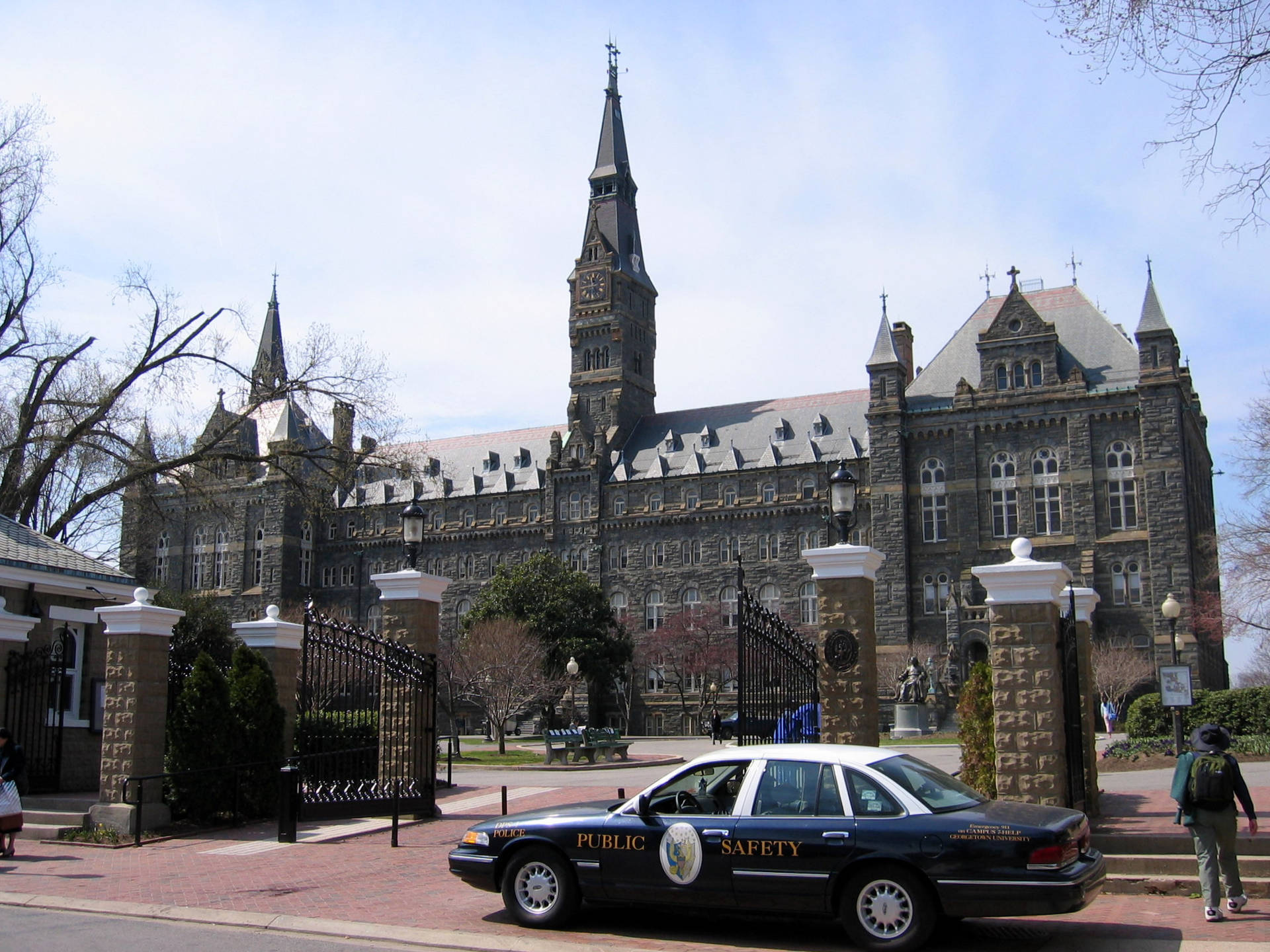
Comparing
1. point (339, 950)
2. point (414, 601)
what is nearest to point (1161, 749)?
point (414, 601)

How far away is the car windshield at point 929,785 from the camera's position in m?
9.38

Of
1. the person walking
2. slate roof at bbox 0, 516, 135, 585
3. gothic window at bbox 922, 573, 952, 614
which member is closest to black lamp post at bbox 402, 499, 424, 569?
the person walking

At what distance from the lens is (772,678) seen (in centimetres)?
1566

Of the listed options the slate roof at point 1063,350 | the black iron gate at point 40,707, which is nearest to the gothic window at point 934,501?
the slate roof at point 1063,350

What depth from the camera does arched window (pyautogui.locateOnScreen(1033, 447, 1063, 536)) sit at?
57.7 metres

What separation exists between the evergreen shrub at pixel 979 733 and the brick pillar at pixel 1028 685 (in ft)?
6.99

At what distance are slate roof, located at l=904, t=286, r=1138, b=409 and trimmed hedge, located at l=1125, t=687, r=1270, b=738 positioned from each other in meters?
30.9

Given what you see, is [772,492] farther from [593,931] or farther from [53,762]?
[593,931]

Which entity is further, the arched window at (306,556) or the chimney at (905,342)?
the arched window at (306,556)

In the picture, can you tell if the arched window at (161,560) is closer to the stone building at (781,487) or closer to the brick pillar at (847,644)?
the stone building at (781,487)

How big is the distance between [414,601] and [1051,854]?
1134cm

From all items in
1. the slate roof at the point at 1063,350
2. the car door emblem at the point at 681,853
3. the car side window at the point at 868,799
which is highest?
the slate roof at the point at 1063,350

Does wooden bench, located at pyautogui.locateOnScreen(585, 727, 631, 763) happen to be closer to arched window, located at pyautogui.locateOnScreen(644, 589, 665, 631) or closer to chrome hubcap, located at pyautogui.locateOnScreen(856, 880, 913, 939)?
chrome hubcap, located at pyautogui.locateOnScreen(856, 880, 913, 939)

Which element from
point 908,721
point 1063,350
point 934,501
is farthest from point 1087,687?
point 1063,350
